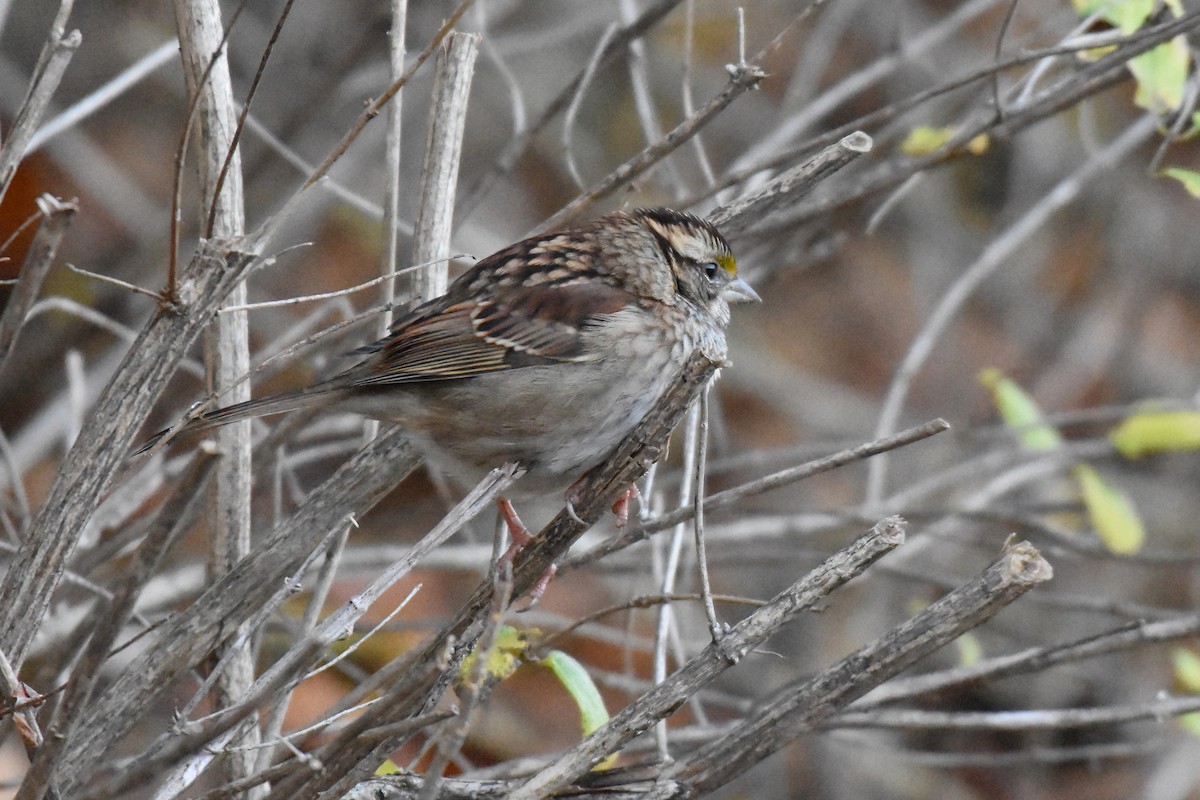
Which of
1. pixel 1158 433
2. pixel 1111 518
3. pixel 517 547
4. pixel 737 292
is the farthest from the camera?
pixel 1158 433

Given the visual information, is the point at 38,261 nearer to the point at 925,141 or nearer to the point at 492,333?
the point at 492,333

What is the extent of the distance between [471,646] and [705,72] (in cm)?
473

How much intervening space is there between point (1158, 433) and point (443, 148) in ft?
8.31

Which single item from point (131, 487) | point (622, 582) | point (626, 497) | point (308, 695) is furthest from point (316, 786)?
point (622, 582)

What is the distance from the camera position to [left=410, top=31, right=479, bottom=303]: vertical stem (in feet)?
9.63

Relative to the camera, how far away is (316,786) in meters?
2.12

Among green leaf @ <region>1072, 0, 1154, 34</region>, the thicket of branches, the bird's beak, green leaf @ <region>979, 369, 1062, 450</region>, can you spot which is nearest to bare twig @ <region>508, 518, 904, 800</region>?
the thicket of branches

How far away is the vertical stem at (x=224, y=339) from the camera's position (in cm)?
257

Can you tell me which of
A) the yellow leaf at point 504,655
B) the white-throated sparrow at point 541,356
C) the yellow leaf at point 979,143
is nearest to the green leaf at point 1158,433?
the yellow leaf at point 979,143

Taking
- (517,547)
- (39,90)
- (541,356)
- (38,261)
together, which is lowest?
(517,547)

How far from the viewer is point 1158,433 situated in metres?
4.18

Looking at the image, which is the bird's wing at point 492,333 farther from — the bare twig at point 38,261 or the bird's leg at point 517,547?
the bare twig at point 38,261

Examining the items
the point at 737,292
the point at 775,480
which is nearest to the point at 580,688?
the point at 775,480

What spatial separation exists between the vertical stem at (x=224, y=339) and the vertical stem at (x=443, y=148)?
1.37 feet
